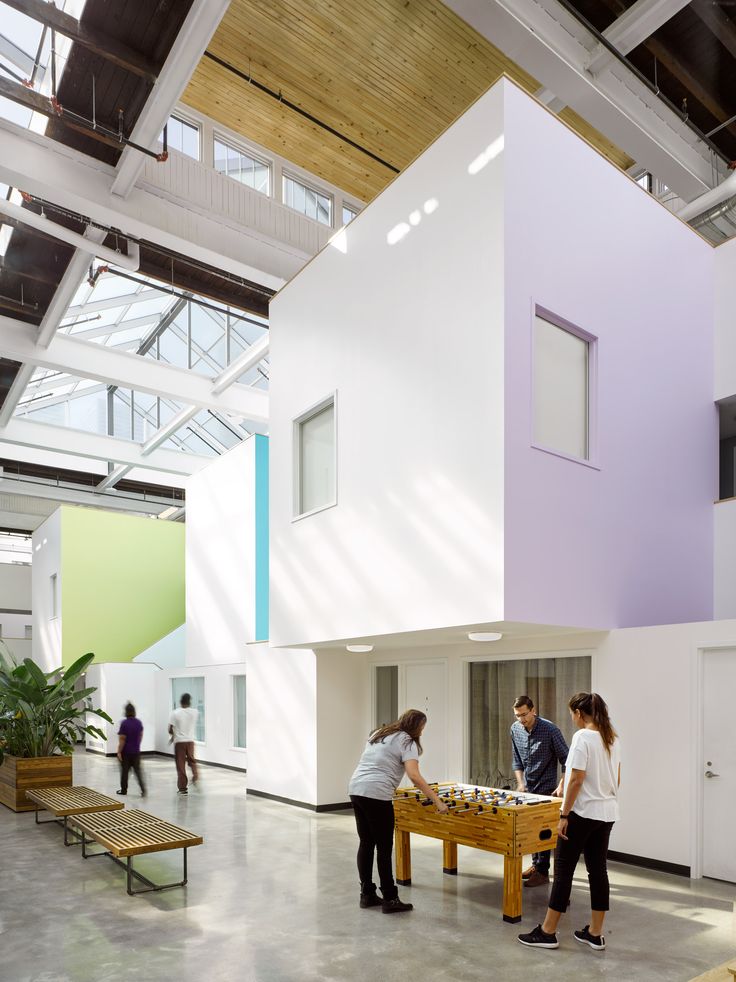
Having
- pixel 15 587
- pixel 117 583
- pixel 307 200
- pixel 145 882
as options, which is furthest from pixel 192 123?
pixel 15 587

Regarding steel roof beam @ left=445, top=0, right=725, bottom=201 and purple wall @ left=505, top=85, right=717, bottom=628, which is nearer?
purple wall @ left=505, top=85, right=717, bottom=628

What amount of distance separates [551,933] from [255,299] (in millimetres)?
10065

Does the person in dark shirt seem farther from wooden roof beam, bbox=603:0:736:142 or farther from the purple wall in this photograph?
wooden roof beam, bbox=603:0:736:142

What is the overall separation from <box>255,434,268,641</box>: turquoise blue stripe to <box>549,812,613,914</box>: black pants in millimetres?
10174

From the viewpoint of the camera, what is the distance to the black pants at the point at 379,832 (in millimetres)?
5930

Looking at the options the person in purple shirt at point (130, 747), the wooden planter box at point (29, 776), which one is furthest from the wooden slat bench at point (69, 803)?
the person in purple shirt at point (130, 747)

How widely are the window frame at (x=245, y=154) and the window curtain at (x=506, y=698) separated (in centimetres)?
707

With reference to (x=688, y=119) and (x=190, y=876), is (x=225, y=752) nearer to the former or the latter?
(x=190, y=876)

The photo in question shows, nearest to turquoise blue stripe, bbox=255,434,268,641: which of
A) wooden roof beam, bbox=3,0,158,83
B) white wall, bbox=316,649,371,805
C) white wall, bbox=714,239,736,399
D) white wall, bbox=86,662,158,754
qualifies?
white wall, bbox=316,649,371,805

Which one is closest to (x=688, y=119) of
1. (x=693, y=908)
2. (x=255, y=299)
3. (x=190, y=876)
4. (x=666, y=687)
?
(x=255, y=299)

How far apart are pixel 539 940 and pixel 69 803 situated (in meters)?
5.84

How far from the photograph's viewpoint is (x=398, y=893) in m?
6.43

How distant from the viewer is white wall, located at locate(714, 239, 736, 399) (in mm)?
9508

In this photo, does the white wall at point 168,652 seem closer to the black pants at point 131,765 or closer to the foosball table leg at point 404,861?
the black pants at point 131,765
